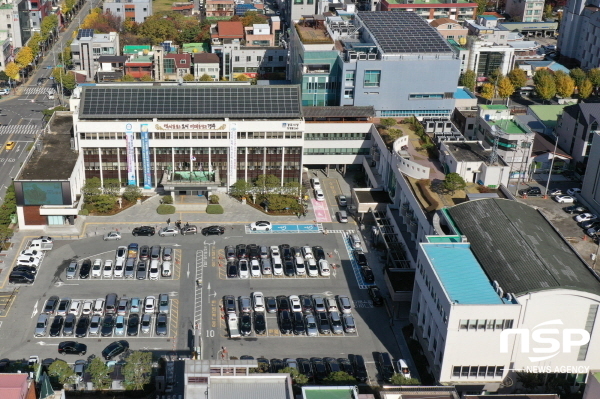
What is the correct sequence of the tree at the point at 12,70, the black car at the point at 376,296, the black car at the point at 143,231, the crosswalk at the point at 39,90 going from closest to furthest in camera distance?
1. the black car at the point at 376,296
2. the black car at the point at 143,231
3. the tree at the point at 12,70
4. the crosswalk at the point at 39,90

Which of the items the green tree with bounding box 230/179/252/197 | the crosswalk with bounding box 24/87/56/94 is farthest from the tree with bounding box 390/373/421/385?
the crosswalk with bounding box 24/87/56/94

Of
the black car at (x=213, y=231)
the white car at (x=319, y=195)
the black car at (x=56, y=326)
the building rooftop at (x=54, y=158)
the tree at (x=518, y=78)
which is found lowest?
the black car at (x=56, y=326)

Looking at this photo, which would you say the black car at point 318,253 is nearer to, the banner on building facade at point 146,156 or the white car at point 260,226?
the white car at point 260,226

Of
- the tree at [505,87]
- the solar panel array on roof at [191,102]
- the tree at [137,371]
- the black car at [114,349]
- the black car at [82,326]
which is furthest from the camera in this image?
the tree at [505,87]

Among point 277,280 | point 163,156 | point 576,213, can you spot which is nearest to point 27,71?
point 163,156

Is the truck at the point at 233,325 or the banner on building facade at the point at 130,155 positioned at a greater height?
the banner on building facade at the point at 130,155

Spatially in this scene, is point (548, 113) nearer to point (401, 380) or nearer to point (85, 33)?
point (401, 380)

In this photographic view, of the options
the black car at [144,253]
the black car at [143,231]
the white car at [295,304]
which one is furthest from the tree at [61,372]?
the black car at [143,231]
